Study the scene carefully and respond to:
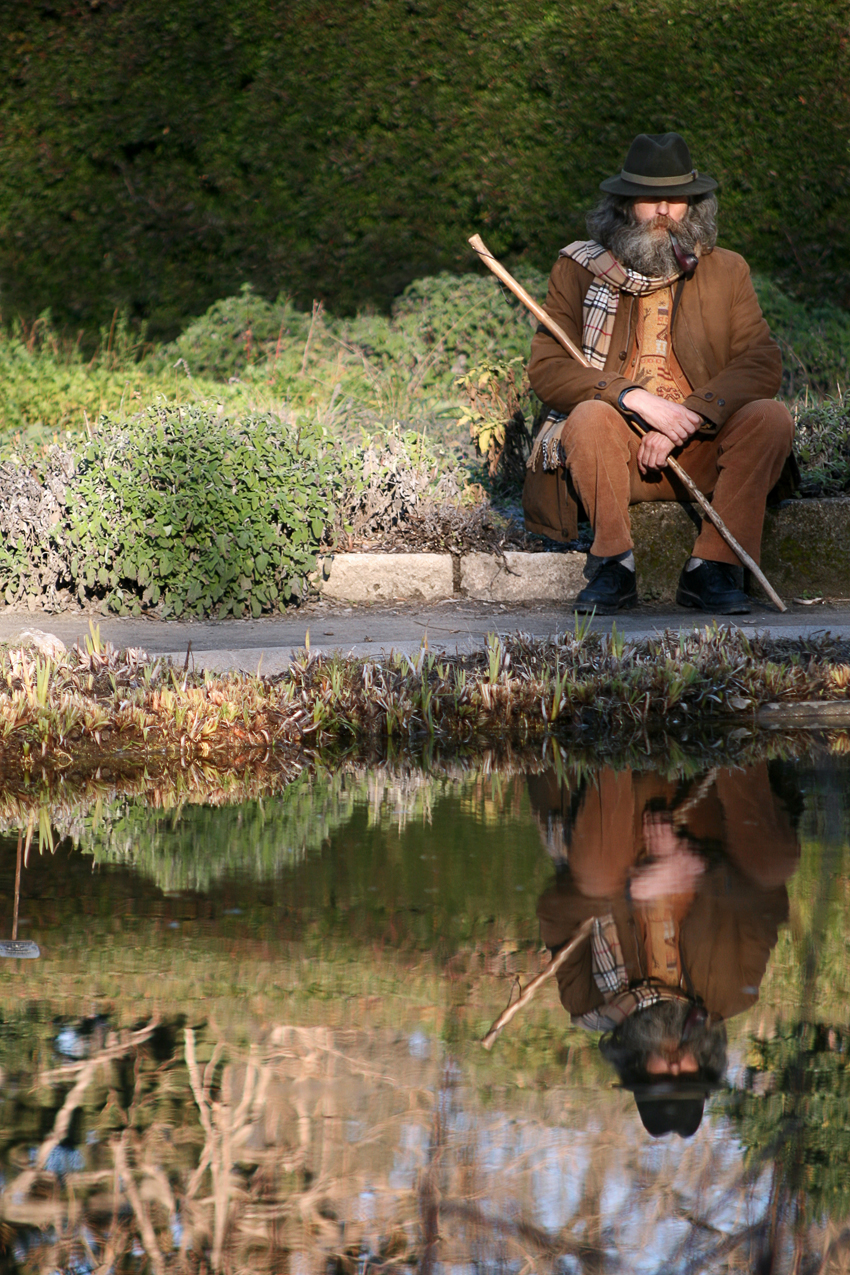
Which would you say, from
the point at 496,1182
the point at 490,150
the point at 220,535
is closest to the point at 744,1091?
the point at 496,1182

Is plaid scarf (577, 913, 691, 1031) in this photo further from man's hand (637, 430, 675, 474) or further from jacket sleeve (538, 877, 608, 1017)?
man's hand (637, 430, 675, 474)

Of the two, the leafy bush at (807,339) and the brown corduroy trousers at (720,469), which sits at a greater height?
the leafy bush at (807,339)

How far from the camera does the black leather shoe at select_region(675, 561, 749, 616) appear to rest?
5.43 meters

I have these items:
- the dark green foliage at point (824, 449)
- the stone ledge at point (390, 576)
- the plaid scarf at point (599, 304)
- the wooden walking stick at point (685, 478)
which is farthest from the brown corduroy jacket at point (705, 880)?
the dark green foliage at point (824, 449)

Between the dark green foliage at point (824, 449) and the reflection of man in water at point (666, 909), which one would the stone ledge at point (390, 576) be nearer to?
the dark green foliage at point (824, 449)

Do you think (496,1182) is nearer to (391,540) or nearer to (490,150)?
(391,540)

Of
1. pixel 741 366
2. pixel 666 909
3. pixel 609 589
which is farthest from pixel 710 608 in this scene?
pixel 666 909

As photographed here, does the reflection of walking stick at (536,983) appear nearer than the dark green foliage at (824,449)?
Yes

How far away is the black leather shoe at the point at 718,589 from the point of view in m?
5.43

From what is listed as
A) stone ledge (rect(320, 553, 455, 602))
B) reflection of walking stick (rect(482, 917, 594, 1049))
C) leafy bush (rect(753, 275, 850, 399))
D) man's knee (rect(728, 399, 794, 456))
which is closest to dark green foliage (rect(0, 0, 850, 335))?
leafy bush (rect(753, 275, 850, 399))

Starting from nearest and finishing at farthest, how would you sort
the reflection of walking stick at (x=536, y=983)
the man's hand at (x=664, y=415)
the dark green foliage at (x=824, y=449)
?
1. the reflection of walking stick at (x=536, y=983)
2. the man's hand at (x=664, y=415)
3. the dark green foliage at (x=824, y=449)

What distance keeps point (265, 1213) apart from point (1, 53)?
10929mm

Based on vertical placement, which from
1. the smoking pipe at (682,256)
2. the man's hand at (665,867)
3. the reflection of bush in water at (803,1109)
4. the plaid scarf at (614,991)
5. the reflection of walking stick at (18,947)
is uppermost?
the smoking pipe at (682,256)

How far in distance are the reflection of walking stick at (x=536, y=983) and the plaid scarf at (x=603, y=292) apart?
3.43 m
